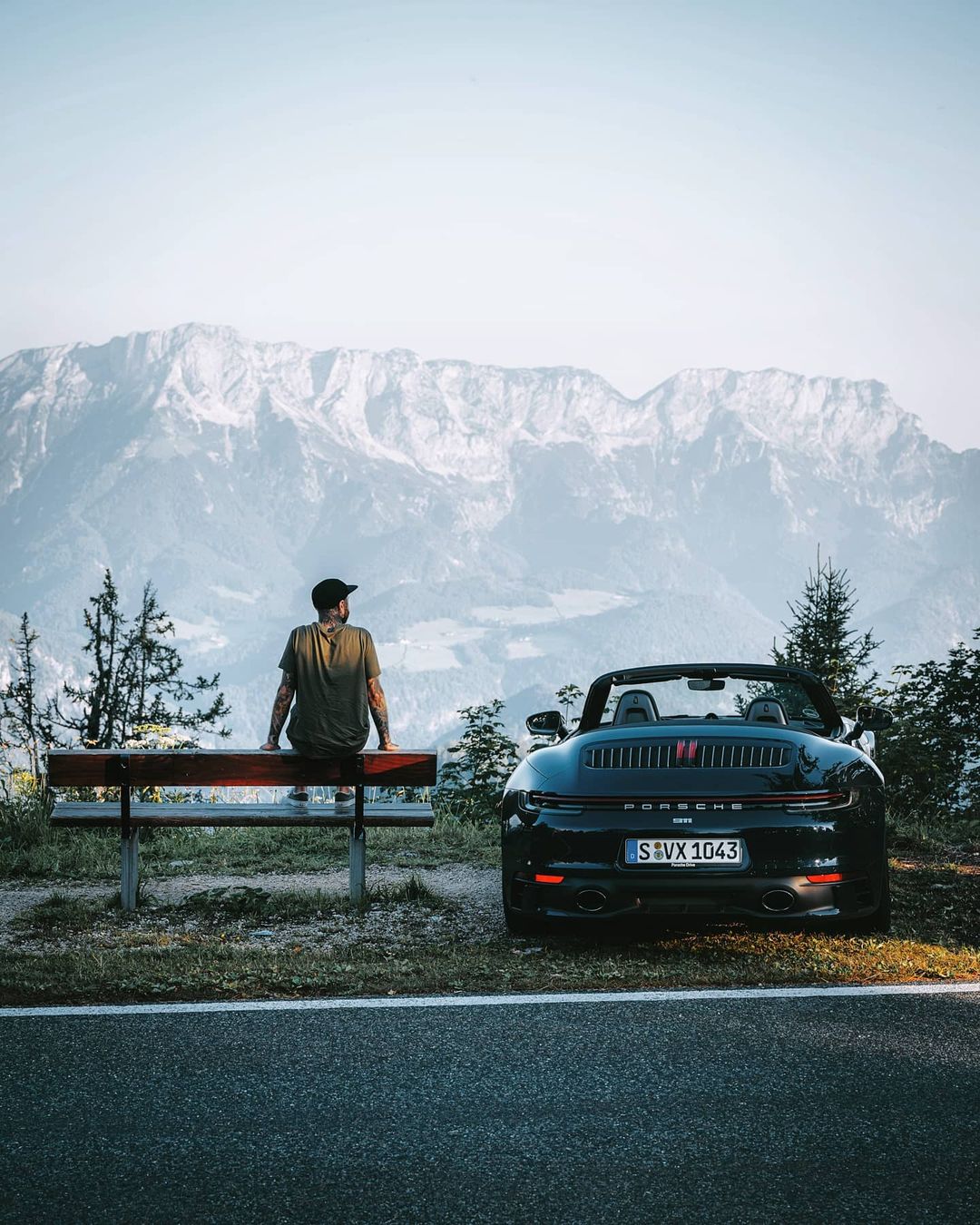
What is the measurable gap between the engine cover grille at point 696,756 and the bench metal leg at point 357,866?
1880mm

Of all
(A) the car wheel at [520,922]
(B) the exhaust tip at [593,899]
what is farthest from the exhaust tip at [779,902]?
(A) the car wheel at [520,922]

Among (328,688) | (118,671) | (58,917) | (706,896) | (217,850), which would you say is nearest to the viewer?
(706,896)

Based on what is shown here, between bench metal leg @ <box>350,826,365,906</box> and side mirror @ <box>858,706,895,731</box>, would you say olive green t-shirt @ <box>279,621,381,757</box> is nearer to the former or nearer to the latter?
bench metal leg @ <box>350,826,365,906</box>

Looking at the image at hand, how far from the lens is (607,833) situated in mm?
5418

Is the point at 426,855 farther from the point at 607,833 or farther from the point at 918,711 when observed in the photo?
the point at 918,711

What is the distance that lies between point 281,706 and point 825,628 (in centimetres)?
A: 1963

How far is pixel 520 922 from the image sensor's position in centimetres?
580

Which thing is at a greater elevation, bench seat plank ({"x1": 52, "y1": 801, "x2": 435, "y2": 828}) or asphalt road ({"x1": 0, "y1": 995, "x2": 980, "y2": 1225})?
bench seat plank ({"x1": 52, "y1": 801, "x2": 435, "y2": 828})

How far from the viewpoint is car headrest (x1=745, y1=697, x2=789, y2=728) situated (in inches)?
244

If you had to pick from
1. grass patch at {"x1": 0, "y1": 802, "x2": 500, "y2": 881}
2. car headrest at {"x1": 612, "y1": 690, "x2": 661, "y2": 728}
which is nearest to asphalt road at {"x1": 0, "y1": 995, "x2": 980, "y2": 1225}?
car headrest at {"x1": 612, "y1": 690, "x2": 661, "y2": 728}

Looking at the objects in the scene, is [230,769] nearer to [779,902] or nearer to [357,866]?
[357,866]

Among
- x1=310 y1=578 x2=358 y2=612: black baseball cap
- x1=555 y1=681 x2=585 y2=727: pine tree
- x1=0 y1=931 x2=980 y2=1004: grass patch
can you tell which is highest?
x1=310 y1=578 x2=358 y2=612: black baseball cap

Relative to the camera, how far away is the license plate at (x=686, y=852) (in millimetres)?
5328

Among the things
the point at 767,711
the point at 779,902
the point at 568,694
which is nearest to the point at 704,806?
the point at 779,902
